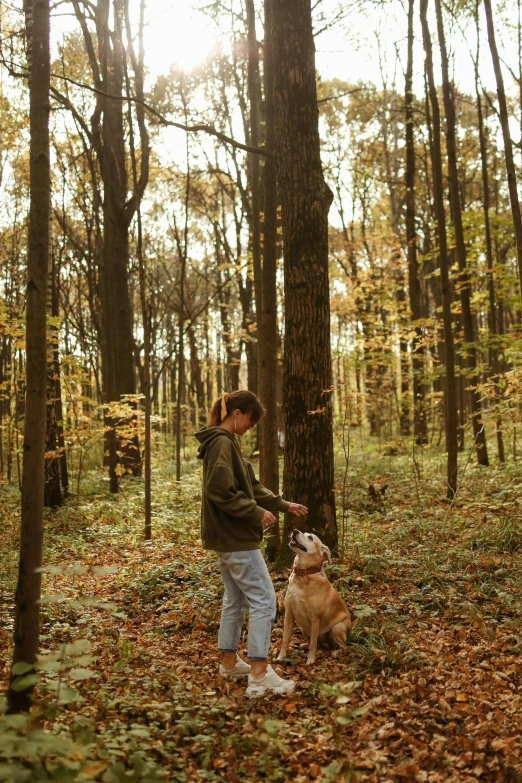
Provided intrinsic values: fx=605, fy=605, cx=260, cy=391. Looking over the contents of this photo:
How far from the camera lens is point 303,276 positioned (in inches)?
269

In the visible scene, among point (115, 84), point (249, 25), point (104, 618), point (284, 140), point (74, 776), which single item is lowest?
point (104, 618)

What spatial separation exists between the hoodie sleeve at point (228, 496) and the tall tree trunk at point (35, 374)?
1181 millimetres

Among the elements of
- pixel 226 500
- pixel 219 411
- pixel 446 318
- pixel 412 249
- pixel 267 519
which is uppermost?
pixel 412 249

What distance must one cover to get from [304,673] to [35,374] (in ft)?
10.1

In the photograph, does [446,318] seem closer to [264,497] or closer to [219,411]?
[264,497]

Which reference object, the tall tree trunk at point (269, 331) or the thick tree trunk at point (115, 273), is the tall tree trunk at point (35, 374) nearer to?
the tall tree trunk at point (269, 331)

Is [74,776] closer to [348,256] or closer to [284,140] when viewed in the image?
[284,140]

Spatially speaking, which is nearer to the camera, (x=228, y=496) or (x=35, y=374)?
(x=35, y=374)

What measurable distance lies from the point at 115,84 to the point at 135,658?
464 inches

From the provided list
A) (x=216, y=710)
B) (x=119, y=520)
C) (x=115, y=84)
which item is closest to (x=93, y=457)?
(x=119, y=520)

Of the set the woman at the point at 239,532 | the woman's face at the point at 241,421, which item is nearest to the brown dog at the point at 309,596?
the woman at the point at 239,532

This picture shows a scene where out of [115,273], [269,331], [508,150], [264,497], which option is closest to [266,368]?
[269,331]

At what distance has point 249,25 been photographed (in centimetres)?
854

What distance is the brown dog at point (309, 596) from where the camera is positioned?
4.96m
